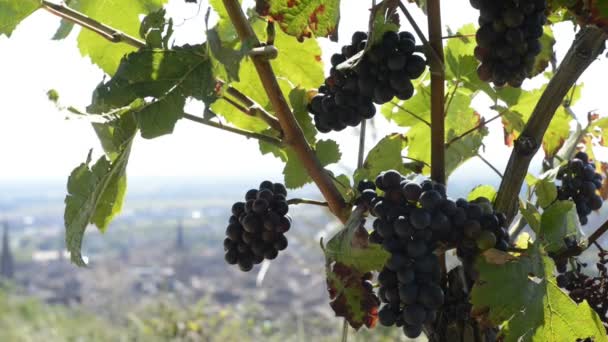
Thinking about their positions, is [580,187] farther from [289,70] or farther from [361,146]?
[289,70]

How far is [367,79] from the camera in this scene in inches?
26.2

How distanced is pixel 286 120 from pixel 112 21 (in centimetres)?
31

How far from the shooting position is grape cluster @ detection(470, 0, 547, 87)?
23.2 inches

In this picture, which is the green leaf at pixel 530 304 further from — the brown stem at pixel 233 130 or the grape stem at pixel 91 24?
the grape stem at pixel 91 24

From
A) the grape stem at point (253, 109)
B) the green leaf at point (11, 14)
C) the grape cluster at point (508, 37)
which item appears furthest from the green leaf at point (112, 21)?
the grape cluster at point (508, 37)

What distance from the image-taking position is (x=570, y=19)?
2.35 feet

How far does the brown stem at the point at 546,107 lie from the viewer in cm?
65

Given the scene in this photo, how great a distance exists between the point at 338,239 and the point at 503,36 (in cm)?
23

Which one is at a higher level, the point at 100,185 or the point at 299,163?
the point at 299,163

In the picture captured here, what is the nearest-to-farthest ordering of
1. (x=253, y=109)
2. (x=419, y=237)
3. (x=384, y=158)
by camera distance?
(x=419, y=237) < (x=253, y=109) < (x=384, y=158)

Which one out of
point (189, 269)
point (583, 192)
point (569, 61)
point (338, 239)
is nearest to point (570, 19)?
point (569, 61)

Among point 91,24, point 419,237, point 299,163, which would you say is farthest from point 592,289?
point 91,24

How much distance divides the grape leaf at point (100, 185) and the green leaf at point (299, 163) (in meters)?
0.20

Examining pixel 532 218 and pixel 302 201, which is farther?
pixel 302 201
